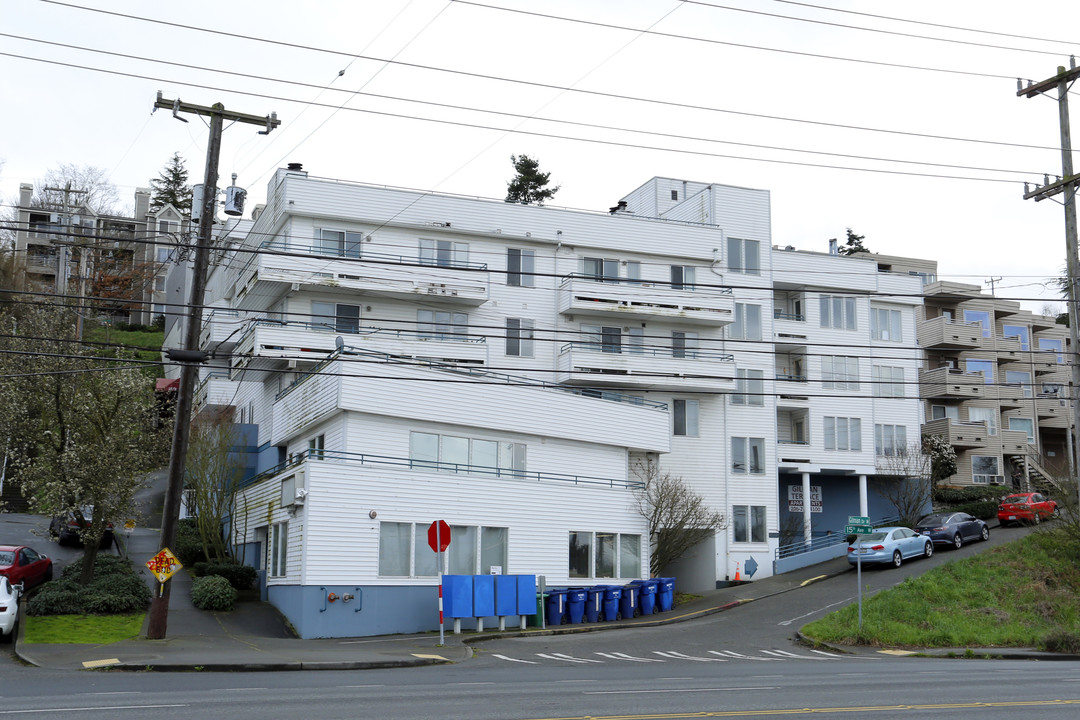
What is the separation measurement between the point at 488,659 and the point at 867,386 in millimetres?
33965

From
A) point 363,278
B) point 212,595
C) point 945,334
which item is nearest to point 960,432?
point 945,334

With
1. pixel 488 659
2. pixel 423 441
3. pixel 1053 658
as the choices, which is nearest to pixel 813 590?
pixel 1053 658

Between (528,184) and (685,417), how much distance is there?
106 ft

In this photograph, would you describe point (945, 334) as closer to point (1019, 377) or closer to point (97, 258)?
point (1019, 377)

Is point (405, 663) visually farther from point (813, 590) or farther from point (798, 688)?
point (813, 590)

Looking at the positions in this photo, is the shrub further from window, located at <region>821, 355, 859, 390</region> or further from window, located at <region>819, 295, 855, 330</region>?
window, located at <region>819, 295, 855, 330</region>

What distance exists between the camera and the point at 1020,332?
6725 centimetres

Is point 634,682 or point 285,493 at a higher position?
point 285,493

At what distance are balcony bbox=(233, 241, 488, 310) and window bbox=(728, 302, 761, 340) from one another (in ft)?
39.3

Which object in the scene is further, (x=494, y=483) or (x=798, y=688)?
(x=494, y=483)

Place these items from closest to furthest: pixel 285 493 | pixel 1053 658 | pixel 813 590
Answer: pixel 1053 658 < pixel 285 493 < pixel 813 590

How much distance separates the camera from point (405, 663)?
20.7m

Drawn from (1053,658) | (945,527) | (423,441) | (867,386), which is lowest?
(1053,658)

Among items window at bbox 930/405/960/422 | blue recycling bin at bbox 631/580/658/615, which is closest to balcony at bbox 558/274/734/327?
blue recycling bin at bbox 631/580/658/615
